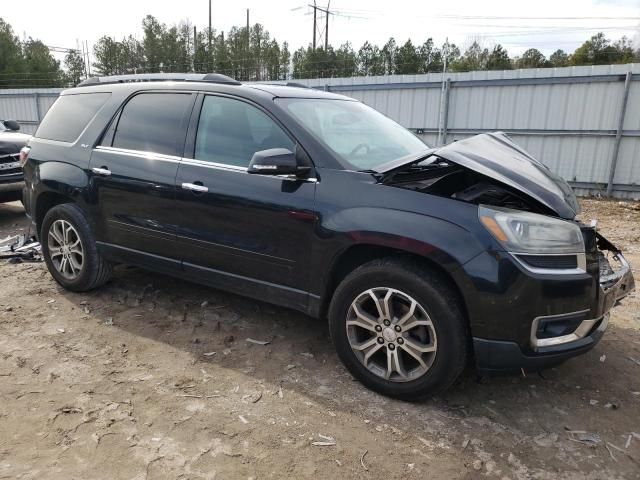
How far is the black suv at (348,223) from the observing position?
2.56 m

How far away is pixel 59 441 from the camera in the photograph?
2520 millimetres

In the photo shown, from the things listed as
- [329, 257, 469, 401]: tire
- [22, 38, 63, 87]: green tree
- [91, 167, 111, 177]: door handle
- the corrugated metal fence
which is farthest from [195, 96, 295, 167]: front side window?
[22, 38, 63, 87]: green tree

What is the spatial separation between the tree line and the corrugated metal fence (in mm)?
28972

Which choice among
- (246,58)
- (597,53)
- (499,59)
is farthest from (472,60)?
(246,58)

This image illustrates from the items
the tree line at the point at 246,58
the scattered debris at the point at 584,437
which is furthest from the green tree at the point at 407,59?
the scattered debris at the point at 584,437

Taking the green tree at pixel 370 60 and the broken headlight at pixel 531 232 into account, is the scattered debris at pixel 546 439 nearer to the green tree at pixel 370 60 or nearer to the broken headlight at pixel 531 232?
the broken headlight at pixel 531 232

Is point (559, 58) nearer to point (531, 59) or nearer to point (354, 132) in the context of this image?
point (531, 59)

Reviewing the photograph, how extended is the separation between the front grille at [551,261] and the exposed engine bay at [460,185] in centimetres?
26

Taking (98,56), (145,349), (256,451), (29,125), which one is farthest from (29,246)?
(98,56)

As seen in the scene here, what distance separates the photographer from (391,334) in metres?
2.82

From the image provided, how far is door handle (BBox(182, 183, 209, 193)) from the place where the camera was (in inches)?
135

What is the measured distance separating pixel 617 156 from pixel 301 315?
8.84 meters

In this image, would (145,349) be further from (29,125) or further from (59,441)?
(29,125)

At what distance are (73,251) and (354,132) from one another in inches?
105
